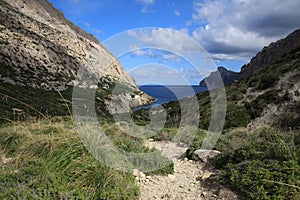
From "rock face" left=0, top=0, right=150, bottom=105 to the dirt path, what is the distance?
31425 millimetres

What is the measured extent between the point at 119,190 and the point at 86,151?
3.36ft

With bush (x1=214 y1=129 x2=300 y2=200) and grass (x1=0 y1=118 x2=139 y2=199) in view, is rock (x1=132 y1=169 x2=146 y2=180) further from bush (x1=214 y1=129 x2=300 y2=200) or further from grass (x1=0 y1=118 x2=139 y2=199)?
bush (x1=214 y1=129 x2=300 y2=200)

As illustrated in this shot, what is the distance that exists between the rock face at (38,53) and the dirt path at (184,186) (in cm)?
3143

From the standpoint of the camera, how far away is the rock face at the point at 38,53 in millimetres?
54603

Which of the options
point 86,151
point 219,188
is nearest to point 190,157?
point 219,188

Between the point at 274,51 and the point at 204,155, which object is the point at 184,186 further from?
the point at 274,51

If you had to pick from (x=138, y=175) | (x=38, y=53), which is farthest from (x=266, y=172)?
(x=38, y=53)

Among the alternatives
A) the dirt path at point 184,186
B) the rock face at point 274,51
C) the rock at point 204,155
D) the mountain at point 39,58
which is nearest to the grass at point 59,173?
the dirt path at point 184,186

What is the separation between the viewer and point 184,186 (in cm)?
414

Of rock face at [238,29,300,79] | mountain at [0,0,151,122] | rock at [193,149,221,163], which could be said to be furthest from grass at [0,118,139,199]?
rock face at [238,29,300,79]

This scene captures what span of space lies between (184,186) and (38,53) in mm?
70581

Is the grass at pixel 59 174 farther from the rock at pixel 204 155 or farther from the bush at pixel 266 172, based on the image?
the rock at pixel 204 155

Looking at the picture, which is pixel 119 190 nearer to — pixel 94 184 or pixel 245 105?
pixel 94 184

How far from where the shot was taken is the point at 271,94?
1830 centimetres
